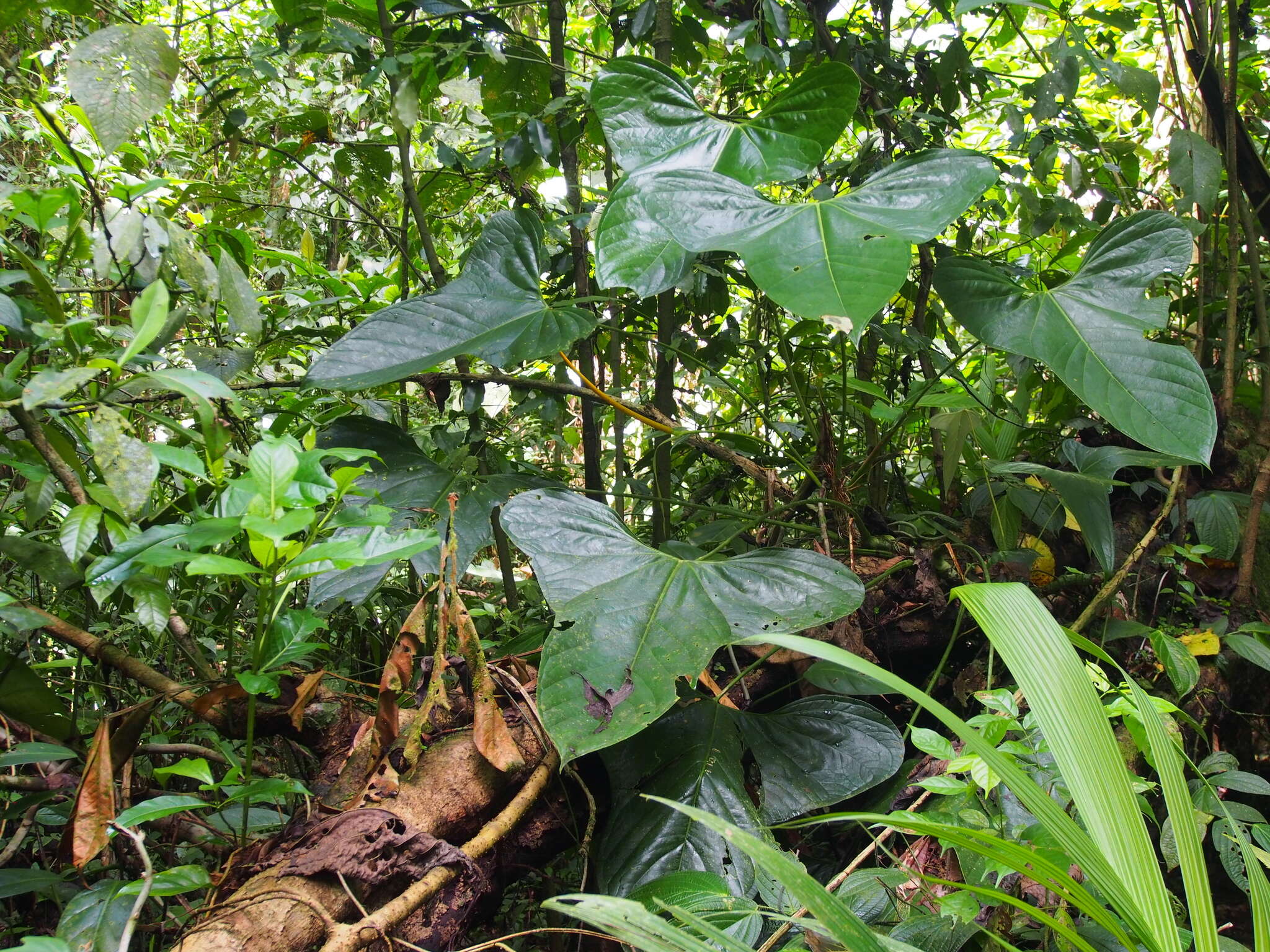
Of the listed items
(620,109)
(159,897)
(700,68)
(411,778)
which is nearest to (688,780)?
(411,778)

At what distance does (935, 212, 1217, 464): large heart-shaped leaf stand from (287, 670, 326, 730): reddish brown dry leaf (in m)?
0.91

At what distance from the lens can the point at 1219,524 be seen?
134 centimetres

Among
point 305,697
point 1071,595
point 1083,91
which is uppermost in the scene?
point 1083,91

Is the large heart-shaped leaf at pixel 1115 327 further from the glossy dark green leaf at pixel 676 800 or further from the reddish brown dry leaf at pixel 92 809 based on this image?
the reddish brown dry leaf at pixel 92 809

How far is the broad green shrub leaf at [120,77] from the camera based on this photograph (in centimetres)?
89

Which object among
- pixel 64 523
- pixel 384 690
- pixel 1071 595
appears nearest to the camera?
pixel 64 523

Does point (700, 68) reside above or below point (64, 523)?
above

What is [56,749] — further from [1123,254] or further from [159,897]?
[1123,254]

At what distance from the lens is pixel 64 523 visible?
754 millimetres

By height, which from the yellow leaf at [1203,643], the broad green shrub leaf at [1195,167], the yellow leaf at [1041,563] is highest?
the broad green shrub leaf at [1195,167]

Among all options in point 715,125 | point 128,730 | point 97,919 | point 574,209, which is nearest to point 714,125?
point 715,125

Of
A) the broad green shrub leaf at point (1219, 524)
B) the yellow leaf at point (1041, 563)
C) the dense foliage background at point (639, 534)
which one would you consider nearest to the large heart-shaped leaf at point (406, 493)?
the dense foliage background at point (639, 534)

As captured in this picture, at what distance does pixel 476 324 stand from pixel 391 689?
0.60 metres

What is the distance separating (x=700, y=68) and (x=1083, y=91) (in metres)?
1.43
